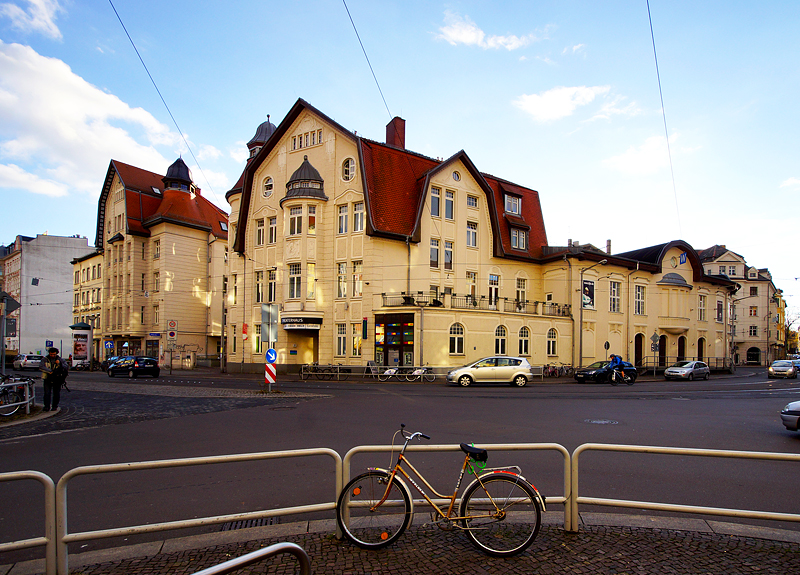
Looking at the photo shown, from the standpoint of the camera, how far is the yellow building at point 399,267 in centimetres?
3506

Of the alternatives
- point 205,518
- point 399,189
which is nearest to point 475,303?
point 399,189

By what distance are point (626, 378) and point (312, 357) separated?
72.5 feet

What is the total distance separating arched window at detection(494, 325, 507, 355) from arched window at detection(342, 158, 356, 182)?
1524 cm

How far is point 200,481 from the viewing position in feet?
23.7

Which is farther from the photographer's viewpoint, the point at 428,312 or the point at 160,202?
the point at 160,202

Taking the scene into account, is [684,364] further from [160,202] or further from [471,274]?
[160,202]

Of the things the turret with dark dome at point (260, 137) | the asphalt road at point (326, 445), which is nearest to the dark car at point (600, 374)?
the asphalt road at point (326, 445)

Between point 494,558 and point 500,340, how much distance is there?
3305 cm

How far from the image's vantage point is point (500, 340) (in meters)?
37.0

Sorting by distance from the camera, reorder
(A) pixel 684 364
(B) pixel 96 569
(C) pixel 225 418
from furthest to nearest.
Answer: (A) pixel 684 364
(C) pixel 225 418
(B) pixel 96 569

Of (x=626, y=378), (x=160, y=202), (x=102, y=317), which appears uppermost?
(x=160, y=202)

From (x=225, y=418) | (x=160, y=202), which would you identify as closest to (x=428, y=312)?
(x=225, y=418)

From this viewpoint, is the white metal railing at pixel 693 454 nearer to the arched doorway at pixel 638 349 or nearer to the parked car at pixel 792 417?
the parked car at pixel 792 417

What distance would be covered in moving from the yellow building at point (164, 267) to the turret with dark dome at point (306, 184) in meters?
19.2
